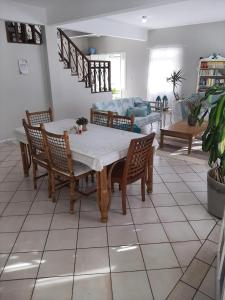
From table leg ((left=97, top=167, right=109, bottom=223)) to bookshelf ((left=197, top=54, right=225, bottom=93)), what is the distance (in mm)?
5228

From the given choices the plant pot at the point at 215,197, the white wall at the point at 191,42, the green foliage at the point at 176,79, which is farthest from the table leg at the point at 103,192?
the white wall at the point at 191,42

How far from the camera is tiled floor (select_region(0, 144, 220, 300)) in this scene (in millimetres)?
1617

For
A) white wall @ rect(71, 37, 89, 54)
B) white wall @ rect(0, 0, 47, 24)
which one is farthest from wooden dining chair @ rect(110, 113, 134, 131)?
white wall @ rect(71, 37, 89, 54)

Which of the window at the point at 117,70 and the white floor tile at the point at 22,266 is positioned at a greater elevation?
the window at the point at 117,70

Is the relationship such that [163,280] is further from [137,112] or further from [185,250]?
[137,112]

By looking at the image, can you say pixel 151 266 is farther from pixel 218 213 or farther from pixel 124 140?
pixel 124 140

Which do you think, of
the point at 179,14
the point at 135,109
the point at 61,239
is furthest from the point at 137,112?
the point at 61,239

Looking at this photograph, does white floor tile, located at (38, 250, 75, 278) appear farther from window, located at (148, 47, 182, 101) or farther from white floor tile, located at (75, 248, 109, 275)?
window, located at (148, 47, 182, 101)

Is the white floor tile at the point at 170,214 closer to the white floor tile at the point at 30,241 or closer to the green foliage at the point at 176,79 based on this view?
the white floor tile at the point at 30,241

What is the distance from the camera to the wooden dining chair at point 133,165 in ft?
7.04

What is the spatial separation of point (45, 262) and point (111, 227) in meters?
0.66

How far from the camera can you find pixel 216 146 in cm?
183

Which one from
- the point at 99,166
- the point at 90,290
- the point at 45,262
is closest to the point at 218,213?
the point at 99,166

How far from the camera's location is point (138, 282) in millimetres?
1657
